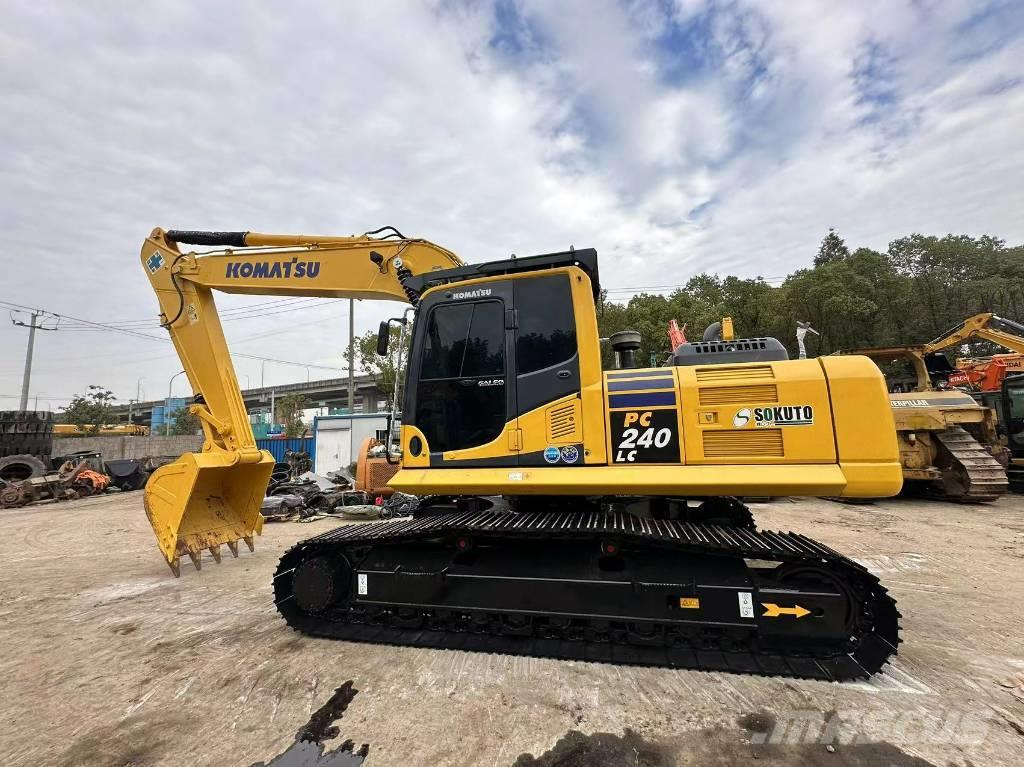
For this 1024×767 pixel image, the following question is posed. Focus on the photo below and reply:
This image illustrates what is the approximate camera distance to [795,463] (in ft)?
11.2

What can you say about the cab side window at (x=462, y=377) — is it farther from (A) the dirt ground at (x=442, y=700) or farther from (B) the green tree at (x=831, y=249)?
(B) the green tree at (x=831, y=249)

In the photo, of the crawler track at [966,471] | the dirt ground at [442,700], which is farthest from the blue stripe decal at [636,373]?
the crawler track at [966,471]

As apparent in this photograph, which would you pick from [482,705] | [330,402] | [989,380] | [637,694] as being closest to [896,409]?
[989,380]

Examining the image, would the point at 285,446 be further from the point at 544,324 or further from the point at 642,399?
the point at 642,399

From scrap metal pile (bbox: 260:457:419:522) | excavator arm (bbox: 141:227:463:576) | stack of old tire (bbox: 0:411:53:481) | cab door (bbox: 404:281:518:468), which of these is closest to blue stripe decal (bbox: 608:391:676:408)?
cab door (bbox: 404:281:518:468)

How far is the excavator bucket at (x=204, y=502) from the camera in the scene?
5367 millimetres

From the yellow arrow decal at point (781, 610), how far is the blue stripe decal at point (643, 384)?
5.40ft

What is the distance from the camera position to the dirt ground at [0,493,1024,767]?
2.69 metres

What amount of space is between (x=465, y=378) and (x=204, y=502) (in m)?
Result: 4.20

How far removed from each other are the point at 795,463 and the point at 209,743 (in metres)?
4.11

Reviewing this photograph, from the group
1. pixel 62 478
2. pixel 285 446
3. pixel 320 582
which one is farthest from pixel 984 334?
pixel 285 446

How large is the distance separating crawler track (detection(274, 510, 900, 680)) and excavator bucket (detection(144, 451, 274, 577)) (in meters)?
2.01

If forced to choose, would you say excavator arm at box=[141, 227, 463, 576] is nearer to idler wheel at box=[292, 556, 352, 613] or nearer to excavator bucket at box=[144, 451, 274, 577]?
excavator bucket at box=[144, 451, 274, 577]

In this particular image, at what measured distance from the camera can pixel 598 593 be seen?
3.59 m
